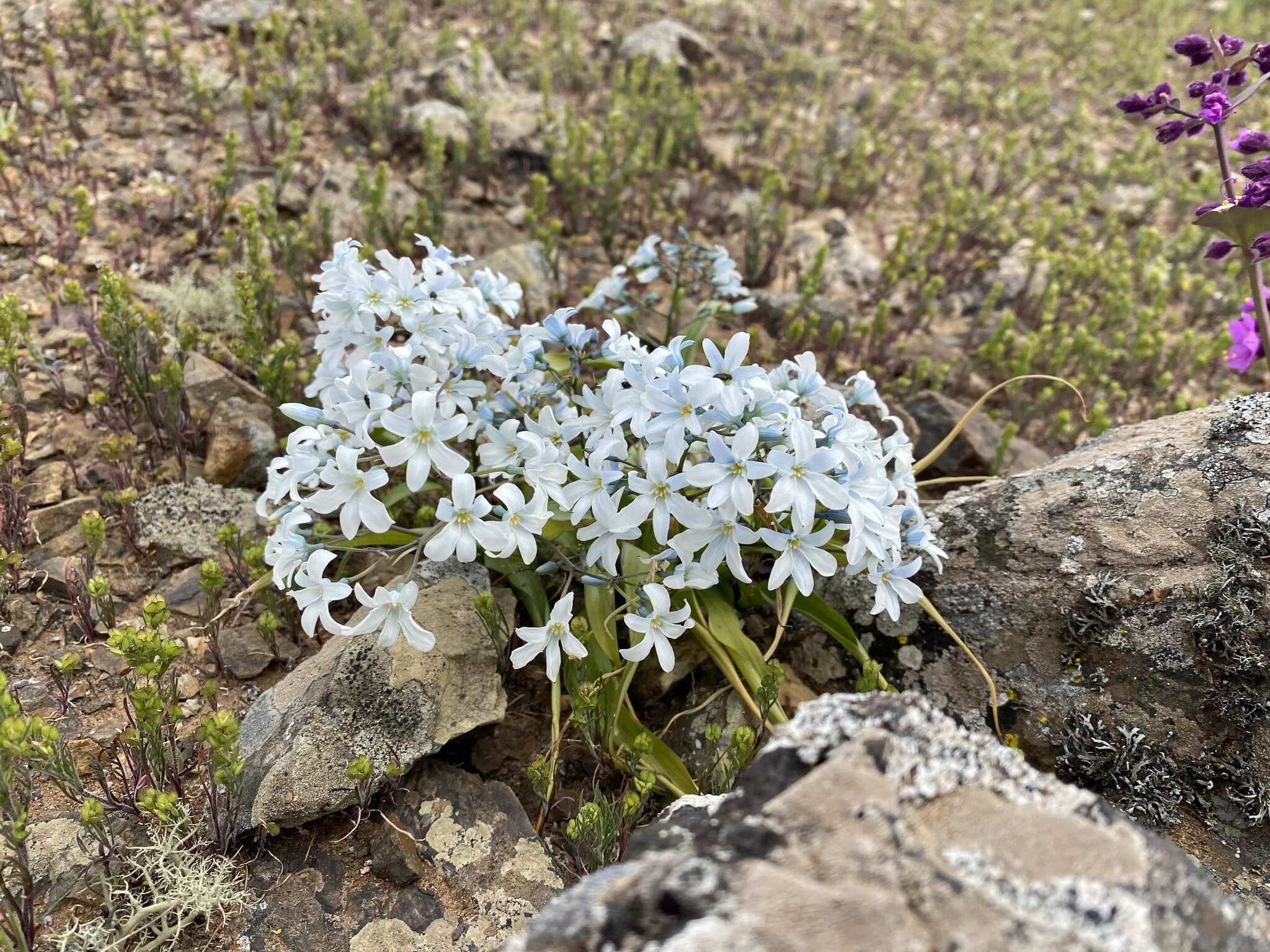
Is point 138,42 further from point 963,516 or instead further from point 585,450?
point 963,516

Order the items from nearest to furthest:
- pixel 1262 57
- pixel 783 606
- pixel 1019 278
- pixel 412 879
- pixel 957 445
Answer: pixel 412 879
pixel 783 606
pixel 1262 57
pixel 957 445
pixel 1019 278

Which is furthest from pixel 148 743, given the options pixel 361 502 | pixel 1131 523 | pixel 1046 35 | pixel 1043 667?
pixel 1046 35

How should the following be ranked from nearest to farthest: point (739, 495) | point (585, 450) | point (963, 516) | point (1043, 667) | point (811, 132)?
1. point (739, 495)
2. point (585, 450)
3. point (1043, 667)
4. point (963, 516)
5. point (811, 132)

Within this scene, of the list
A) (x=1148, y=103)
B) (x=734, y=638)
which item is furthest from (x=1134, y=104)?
(x=734, y=638)

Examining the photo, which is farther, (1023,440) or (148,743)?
(1023,440)

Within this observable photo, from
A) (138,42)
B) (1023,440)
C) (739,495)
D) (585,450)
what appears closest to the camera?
(739,495)

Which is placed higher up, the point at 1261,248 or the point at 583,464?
the point at 1261,248

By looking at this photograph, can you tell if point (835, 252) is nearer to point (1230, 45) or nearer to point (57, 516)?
point (1230, 45)
